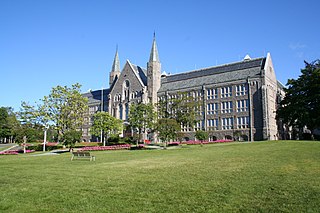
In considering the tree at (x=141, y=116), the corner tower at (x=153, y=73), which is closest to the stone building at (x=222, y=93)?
the corner tower at (x=153, y=73)

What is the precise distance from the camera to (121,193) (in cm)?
1102

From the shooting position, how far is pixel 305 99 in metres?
49.0

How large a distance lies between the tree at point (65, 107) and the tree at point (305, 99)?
3570cm

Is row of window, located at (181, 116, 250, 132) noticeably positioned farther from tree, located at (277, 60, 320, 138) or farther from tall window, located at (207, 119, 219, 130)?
tree, located at (277, 60, 320, 138)

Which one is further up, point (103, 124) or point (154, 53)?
point (154, 53)

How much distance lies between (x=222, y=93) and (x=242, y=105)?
503 cm

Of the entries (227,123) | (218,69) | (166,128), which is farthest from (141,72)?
(166,128)

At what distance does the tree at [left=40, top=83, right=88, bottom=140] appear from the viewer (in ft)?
176

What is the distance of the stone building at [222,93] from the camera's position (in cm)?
5553

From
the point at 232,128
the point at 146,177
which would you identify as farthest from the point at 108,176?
the point at 232,128

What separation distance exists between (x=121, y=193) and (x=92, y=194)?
1.06 m

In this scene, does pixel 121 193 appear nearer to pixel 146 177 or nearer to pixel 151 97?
pixel 146 177

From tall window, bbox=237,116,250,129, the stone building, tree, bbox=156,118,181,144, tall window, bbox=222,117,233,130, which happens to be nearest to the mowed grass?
tree, bbox=156,118,181,144

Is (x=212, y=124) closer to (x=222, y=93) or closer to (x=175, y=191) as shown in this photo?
(x=222, y=93)
